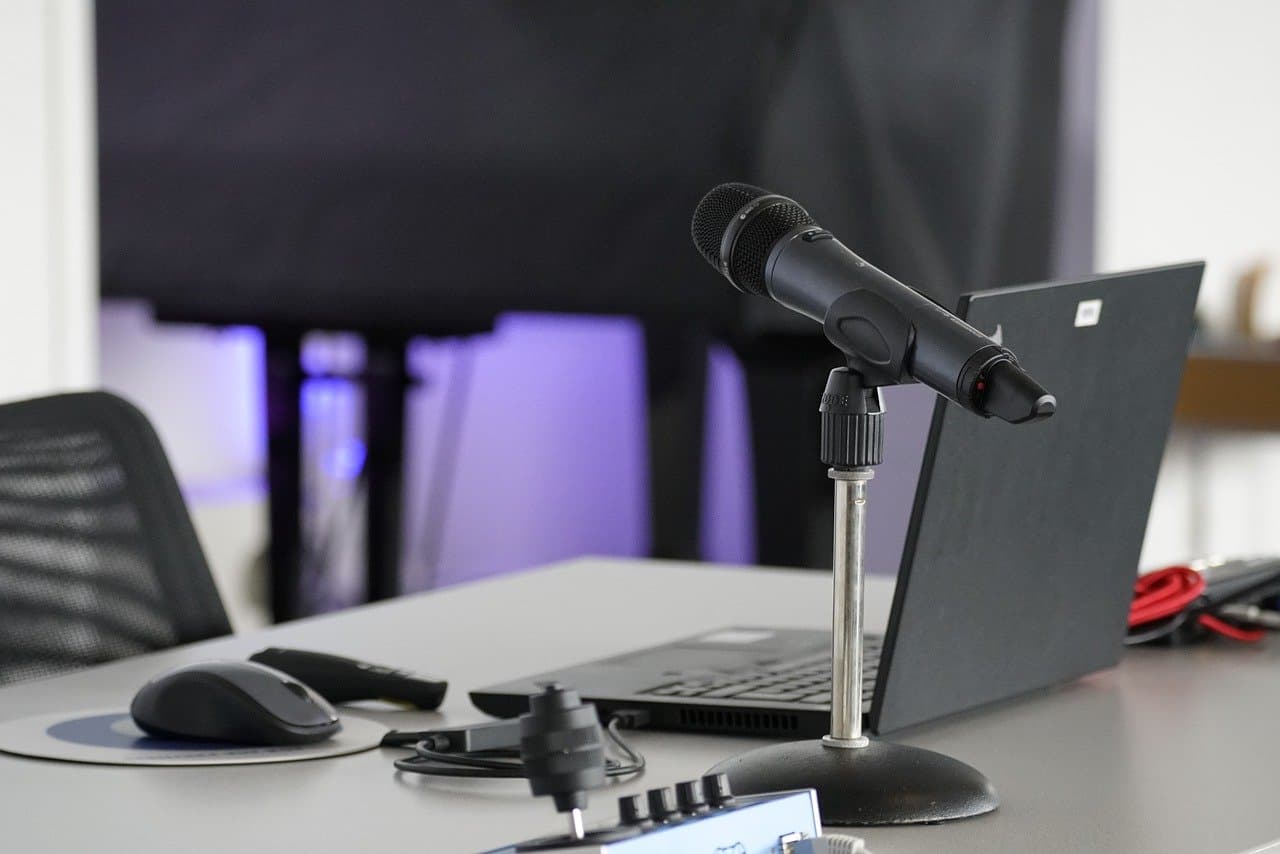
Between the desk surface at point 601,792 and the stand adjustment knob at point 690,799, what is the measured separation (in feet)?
0.45

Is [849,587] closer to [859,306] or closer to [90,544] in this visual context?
[859,306]

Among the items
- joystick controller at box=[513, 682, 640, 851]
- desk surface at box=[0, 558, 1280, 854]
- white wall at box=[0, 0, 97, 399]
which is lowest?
desk surface at box=[0, 558, 1280, 854]

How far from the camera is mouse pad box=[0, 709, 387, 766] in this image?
904mm

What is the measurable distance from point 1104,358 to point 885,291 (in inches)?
10.3

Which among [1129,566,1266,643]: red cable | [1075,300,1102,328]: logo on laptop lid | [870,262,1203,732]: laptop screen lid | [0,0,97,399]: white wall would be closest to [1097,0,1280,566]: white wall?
[0,0,97,399]: white wall

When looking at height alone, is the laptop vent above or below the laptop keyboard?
below

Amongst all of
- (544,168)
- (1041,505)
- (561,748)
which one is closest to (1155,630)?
(1041,505)

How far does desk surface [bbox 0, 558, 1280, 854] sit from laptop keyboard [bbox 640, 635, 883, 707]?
0.04 meters

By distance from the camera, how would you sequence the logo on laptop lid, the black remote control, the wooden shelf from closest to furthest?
the logo on laptop lid → the black remote control → the wooden shelf

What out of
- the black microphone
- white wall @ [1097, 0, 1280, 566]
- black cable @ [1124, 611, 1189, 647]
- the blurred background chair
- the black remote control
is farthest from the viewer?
white wall @ [1097, 0, 1280, 566]

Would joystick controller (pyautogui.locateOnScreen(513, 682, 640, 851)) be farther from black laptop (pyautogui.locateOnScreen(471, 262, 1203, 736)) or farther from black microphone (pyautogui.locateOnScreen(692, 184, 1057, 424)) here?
black laptop (pyautogui.locateOnScreen(471, 262, 1203, 736))

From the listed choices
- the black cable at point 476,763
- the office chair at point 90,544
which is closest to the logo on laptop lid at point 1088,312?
the black cable at point 476,763

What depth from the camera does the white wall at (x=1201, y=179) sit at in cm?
425

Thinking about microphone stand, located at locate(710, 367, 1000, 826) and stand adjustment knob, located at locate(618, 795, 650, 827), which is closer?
stand adjustment knob, located at locate(618, 795, 650, 827)
